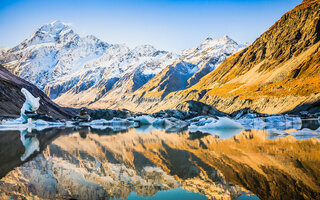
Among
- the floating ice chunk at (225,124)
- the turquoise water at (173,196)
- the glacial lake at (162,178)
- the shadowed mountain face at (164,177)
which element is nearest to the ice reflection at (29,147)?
the glacial lake at (162,178)

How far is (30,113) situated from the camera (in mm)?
49750

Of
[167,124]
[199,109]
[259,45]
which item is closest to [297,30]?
[259,45]

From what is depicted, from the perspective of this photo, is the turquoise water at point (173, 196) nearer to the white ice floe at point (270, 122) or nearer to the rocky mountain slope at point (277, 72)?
the white ice floe at point (270, 122)

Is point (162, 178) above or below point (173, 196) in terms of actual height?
below

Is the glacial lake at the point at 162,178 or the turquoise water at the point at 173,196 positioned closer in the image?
the turquoise water at the point at 173,196

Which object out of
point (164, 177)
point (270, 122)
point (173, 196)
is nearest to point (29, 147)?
point (164, 177)

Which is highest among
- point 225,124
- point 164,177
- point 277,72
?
point 277,72

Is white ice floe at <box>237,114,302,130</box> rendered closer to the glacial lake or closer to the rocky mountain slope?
the rocky mountain slope

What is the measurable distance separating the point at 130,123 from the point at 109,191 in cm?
6029

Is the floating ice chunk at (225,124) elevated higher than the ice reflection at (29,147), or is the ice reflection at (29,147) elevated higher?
the ice reflection at (29,147)

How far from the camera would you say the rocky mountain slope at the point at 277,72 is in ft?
290

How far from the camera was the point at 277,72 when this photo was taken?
113000 millimetres

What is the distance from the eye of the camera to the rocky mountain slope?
88.2 metres

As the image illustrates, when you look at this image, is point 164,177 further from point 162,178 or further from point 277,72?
point 277,72
